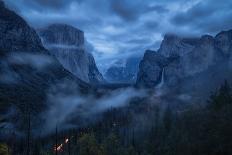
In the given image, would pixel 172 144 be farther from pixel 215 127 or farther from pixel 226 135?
pixel 226 135

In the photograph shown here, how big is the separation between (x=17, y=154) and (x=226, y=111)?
4360 inches

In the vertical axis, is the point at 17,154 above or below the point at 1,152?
below

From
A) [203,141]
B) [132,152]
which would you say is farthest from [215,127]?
[132,152]

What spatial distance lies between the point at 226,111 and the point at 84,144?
64651 mm

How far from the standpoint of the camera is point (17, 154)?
19662 centimetres

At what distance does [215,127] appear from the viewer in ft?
409

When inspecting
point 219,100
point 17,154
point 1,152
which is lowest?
point 17,154

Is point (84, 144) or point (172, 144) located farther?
point (84, 144)

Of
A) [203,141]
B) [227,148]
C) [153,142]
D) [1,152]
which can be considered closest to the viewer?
[1,152]

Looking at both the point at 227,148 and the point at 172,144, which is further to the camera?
the point at 172,144

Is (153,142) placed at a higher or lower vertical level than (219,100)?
lower

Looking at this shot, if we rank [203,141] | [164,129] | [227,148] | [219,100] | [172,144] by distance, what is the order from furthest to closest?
[164,129] < [219,100] < [172,144] < [203,141] < [227,148]

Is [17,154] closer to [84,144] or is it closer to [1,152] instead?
[84,144]

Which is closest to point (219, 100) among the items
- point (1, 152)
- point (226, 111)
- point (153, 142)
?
point (226, 111)
